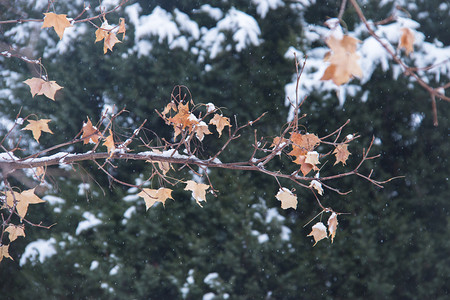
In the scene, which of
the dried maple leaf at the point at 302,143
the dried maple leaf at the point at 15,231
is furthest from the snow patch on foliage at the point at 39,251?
the dried maple leaf at the point at 302,143

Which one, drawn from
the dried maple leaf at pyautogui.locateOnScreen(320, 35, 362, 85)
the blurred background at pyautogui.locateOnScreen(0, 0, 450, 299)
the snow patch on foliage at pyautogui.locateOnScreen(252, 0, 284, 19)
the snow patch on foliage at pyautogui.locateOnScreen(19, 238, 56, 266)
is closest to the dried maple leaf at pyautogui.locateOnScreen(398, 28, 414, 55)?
the dried maple leaf at pyautogui.locateOnScreen(320, 35, 362, 85)

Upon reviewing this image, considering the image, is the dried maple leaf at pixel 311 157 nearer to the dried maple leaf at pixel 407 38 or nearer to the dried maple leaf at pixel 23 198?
the dried maple leaf at pixel 407 38

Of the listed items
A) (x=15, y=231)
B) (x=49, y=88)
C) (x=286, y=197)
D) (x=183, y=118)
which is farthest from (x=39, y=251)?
(x=286, y=197)

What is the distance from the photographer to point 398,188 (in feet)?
10.1

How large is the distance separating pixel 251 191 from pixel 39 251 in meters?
1.66

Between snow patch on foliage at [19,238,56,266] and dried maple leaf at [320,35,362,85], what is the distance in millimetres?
2816

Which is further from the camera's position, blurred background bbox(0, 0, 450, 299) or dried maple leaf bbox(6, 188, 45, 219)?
blurred background bbox(0, 0, 450, 299)

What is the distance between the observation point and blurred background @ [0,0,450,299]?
2994mm

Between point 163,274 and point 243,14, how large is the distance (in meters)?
2.00

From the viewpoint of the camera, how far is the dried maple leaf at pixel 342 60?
0.84m

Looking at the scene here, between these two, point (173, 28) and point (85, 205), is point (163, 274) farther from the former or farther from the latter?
point (173, 28)

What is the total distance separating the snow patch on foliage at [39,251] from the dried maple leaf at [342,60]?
282 cm

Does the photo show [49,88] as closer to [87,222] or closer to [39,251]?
[87,222]

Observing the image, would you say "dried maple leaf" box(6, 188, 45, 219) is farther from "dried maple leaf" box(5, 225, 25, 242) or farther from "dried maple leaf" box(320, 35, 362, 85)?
"dried maple leaf" box(320, 35, 362, 85)
